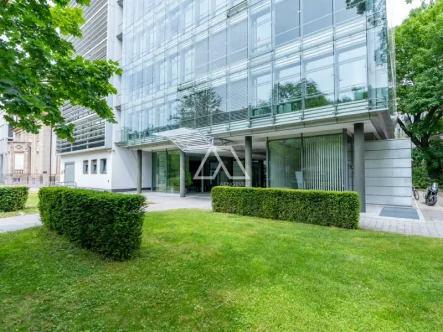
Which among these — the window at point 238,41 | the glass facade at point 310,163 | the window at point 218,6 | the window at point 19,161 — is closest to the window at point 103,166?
the window at point 238,41

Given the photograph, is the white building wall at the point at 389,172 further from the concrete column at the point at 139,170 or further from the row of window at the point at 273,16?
the concrete column at the point at 139,170

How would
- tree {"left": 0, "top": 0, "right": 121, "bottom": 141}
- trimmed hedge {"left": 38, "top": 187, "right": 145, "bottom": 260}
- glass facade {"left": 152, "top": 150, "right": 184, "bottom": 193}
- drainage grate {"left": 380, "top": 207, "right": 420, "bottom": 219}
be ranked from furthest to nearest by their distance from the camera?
glass facade {"left": 152, "top": 150, "right": 184, "bottom": 193}
drainage grate {"left": 380, "top": 207, "right": 420, "bottom": 219}
trimmed hedge {"left": 38, "top": 187, "right": 145, "bottom": 260}
tree {"left": 0, "top": 0, "right": 121, "bottom": 141}

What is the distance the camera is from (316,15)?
37.3 ft

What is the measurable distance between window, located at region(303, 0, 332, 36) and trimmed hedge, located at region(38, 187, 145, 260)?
36.3ft

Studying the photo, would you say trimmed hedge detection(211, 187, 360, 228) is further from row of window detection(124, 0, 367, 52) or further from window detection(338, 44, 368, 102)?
row of window detection(124, 0, 367, 52)

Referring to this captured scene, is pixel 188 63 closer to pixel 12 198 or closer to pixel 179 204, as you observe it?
pixel 179 204

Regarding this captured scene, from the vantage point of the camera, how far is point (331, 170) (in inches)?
477

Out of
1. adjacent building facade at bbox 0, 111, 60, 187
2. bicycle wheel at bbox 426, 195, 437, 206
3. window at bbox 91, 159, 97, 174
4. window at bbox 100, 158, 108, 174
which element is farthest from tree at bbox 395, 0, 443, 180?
adjacent building facade at bbox 0, 111, 60, 187

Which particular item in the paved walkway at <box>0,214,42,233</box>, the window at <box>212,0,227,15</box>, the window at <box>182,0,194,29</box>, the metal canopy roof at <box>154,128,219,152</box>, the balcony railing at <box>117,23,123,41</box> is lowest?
the paved walkway at <box>0,214,42,233</box>

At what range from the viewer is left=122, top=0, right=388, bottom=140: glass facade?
10.3m

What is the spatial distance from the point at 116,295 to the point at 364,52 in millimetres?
11775

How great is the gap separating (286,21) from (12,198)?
1512 centimetres

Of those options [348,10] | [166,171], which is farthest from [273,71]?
[166,171]

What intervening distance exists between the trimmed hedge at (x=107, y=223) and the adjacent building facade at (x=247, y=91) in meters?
9.01
